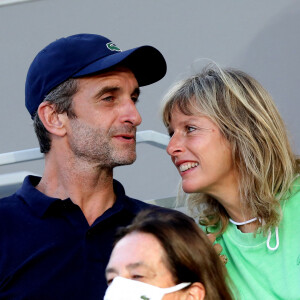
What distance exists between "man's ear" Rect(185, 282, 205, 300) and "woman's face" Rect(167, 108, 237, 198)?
2.34 feet

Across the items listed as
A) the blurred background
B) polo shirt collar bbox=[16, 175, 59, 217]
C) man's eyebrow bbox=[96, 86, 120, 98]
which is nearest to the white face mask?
polo shirt collar bbox=[16, 175, 59, 217]

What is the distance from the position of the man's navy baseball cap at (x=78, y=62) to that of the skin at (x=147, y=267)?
99cm

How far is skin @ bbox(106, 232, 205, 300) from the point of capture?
243 cm

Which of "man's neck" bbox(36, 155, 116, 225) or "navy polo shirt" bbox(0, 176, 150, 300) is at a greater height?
"man's neck" bbox(36, 155, 116, 225)

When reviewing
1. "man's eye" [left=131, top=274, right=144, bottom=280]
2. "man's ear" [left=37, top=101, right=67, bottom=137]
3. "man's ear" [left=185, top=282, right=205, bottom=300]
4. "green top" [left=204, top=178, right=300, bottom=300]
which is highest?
"man's ear" [left=37, top=101, right=67, bottom=137]

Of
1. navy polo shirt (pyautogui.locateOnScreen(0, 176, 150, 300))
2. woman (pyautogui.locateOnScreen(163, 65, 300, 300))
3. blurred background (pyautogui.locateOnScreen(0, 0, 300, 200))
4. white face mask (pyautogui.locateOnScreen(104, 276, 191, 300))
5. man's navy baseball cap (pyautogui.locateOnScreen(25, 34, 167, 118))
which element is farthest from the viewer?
blurred background (pyautogui.locateOnScreen(0, 0, 300, 200))

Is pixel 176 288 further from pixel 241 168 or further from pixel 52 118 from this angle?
pixel 52 118

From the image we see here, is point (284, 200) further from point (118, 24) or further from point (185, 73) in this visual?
point (118, 24)

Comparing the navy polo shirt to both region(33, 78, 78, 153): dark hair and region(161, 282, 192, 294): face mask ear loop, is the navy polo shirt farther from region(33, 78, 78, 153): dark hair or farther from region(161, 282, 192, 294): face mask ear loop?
region(161, 282, 192, 294): face mask ear loop

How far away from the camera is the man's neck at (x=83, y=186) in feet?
10.8

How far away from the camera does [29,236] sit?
3.07m

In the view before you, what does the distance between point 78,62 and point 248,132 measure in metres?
0.73

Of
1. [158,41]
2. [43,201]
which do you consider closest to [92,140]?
[43,201]

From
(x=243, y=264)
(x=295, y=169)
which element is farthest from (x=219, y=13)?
(x=243, y=264)
